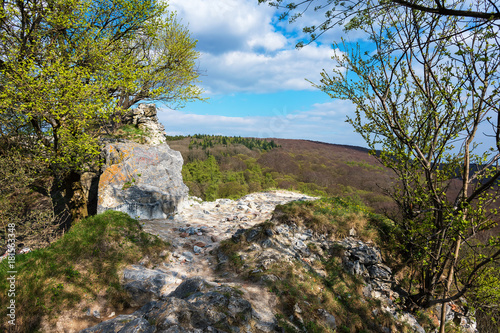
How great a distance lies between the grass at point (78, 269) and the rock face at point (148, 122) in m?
8.13

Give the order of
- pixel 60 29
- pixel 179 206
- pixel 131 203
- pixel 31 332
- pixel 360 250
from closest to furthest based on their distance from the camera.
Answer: pixel 31 332 → pixel 360 250 → pixel 60 29 → pixel 131 203 → pixel 179 206

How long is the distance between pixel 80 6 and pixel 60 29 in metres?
1.43

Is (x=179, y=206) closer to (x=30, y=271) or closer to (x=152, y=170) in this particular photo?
(x=152, y=170)

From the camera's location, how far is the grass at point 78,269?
214 inches

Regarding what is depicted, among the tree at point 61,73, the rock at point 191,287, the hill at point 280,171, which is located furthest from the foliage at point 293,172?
the rock at point 191,287

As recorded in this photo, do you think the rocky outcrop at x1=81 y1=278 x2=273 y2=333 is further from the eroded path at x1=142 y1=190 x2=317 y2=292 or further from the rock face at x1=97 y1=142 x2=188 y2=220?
→ the rock face at x1=97 y1=142 x2=188 y2=220

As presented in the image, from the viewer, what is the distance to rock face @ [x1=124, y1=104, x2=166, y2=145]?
51.4ft

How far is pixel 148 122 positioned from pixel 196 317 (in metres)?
14.9

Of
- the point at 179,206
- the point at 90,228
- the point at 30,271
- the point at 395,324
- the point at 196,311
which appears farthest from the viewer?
the point at 179,206

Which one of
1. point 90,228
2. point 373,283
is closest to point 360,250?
point 373,283

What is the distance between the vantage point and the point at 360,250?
8.97 m

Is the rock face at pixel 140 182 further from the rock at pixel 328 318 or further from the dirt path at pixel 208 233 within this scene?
the rock at pixel 328 318

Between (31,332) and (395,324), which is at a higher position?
(31,332)

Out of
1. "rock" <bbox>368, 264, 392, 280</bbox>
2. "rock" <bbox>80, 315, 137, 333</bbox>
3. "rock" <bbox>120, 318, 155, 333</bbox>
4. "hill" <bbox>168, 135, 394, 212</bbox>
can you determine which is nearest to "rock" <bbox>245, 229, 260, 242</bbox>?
"rock" <bbox>368, 264, 392, 280</bbox>
